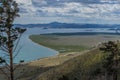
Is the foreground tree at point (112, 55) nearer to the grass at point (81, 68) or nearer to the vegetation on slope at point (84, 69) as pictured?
the vegetation on slope at point (84, 69)

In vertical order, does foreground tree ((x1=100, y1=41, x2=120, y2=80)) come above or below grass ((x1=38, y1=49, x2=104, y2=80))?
above

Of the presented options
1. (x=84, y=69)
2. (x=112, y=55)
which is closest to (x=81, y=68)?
(x=84, y=69)

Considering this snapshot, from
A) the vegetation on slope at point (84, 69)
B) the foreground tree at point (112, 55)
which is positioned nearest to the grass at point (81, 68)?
the vegetation on slope at point (84, 69)

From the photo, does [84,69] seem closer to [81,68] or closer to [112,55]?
[81,68]

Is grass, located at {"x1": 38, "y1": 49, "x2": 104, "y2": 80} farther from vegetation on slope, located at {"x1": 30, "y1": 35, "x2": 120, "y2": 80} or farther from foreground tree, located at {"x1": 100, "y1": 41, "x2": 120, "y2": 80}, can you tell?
foreground tree, located at {"x1": 100, "y1": 41, "x2": 120, "y2": 80}

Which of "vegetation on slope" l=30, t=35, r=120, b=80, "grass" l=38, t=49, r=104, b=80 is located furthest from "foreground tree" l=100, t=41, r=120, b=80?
"grass" l=38, t=49, r=104, b=80

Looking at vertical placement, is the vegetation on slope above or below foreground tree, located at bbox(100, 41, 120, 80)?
below

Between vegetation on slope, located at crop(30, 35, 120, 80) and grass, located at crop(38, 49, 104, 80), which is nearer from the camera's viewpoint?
vegetation on slope, located at crop(30, 35, 120, 80)

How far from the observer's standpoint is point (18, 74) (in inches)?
4978

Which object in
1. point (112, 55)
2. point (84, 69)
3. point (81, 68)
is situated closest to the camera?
point (112, 55)

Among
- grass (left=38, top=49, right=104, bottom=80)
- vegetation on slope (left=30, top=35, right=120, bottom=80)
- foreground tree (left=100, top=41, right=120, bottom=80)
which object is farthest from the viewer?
grass (left=38, top=49, right=104, bottom=80)

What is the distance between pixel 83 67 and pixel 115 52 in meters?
33.9

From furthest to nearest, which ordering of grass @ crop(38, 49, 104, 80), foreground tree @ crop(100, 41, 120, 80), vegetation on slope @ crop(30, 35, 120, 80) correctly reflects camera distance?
grass @ crop(38, 49, 104, 80) < vegetation on slope @ crop(30, 35, 120, 80) < foreground tree @ crop(100, 41, 120, 80)

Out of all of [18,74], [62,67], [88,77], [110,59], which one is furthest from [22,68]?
[110,59]
